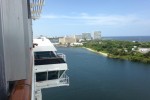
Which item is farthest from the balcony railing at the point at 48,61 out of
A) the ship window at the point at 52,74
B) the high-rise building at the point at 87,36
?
the high-rise building at the point at 87,36

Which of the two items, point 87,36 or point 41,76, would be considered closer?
point 41,76

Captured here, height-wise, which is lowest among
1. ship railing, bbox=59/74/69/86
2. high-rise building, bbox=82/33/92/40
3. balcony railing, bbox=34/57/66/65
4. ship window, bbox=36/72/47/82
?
high-rise building, bbox=82/33/92/40

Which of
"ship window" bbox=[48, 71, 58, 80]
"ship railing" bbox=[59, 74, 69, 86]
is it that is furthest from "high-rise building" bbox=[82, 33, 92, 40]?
"ship window" bbox=[48, 71, 58, 80]

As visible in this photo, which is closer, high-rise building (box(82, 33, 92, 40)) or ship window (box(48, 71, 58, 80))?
ship window (box(48, 71, 58, 80))

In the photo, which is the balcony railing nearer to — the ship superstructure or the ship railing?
the ship superstructure

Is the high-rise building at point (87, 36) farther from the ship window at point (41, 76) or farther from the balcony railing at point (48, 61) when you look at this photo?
the ship window at point (41, 76)

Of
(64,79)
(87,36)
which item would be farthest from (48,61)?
(87,36)

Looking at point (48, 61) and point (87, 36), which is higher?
point (48, 61)

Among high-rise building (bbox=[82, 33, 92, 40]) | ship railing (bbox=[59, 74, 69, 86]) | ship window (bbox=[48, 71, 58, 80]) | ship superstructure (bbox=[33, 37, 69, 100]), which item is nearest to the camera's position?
ship superstructure (bbox=[33, 37, 69, 100])

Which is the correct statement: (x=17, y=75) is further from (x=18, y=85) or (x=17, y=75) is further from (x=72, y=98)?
(x=72, y=98)

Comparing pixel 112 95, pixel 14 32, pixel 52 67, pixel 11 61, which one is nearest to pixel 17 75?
pixel 11 61

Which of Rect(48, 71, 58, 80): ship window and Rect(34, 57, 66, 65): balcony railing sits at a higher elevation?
Rect(34, 57, 66, 65): balcony railing

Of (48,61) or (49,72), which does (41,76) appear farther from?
(48,61)

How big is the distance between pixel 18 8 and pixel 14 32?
0.09 meters
